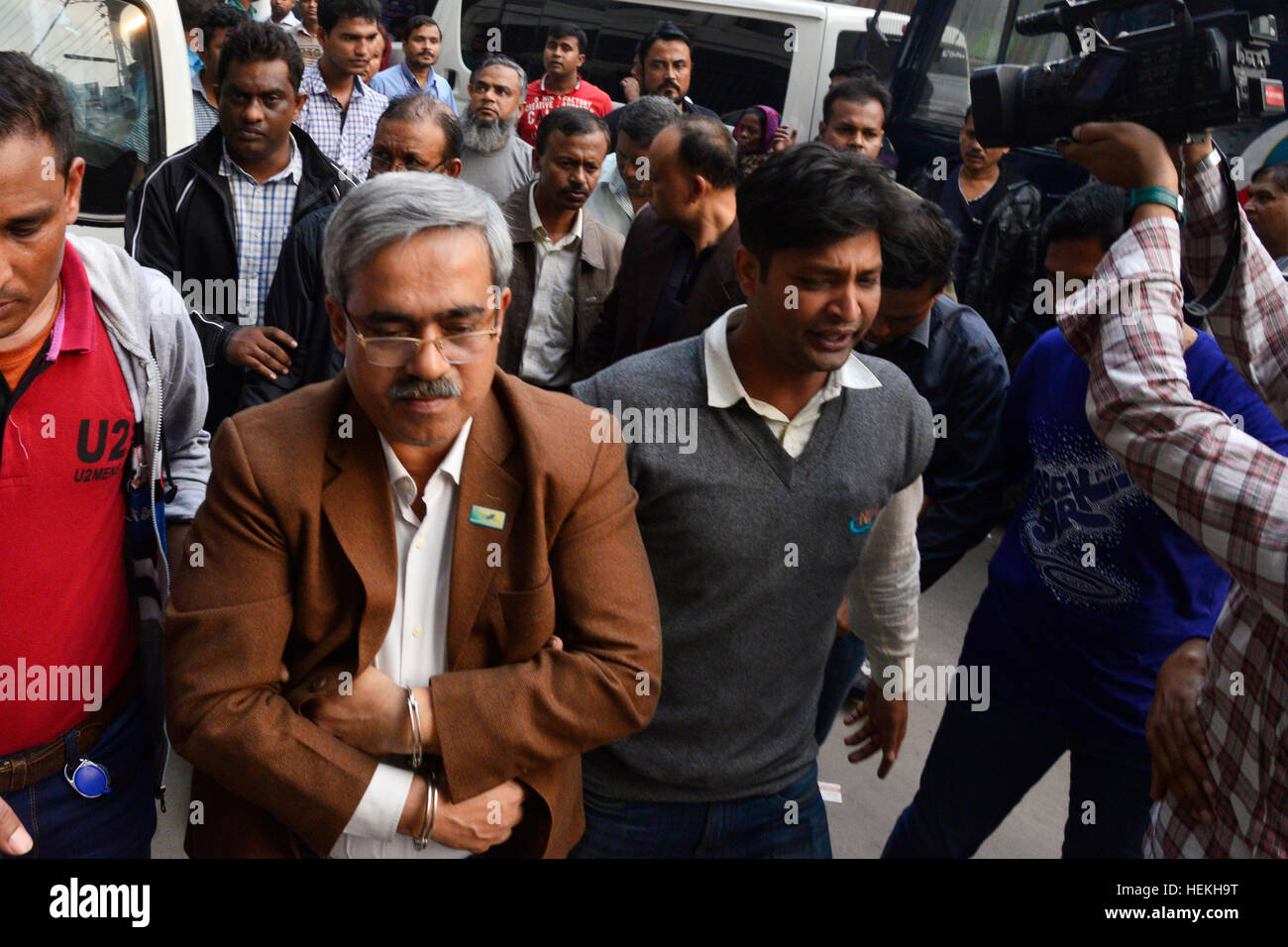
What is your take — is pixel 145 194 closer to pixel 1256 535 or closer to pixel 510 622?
pixel 510 622

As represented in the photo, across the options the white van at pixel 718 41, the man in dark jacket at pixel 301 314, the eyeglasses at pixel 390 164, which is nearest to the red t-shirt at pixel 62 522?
the man in dark jacket at pixel 301 314

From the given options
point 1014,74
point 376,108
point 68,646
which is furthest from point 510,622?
point 376,108

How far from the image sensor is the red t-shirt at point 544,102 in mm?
6836

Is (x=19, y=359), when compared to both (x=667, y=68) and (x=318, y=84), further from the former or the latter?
(x=667, y=68)

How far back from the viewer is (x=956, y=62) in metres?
7.04

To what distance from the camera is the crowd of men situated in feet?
4.46

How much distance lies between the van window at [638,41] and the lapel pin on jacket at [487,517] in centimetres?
738

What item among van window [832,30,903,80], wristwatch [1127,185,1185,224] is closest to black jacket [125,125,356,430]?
wristwatch [1127,185,1185,224]

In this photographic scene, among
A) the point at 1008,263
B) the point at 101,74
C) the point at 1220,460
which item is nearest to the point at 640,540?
the point at 1220,460

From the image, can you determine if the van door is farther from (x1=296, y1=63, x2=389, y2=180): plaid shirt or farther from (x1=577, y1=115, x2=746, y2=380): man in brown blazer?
(x1=577, y1=115, x2=746, y2=380): man in brown blazer

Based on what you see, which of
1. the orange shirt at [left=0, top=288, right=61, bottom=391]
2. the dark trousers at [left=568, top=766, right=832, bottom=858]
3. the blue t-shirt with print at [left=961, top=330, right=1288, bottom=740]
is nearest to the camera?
the orange shirt at [left=0, top=288, right=61, bottom=391]

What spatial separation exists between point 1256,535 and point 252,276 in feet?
9.70

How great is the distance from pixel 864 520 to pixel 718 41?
7297 mm

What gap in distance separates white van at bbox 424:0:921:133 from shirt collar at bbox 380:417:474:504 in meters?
7.07
